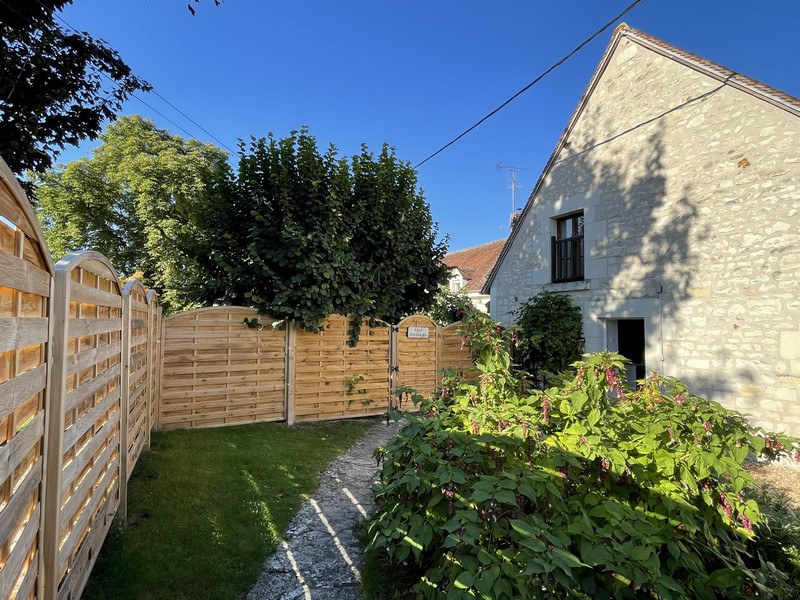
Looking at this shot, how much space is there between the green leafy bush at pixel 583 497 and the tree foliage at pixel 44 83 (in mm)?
6404

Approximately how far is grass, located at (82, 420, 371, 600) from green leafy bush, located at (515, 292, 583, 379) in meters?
4.75

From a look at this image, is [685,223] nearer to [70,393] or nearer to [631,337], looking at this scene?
[631,337]

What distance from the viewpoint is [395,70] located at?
8.95 meters

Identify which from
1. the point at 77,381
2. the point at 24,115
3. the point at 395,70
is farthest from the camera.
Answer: the point at 395,70

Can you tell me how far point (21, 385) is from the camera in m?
1.25

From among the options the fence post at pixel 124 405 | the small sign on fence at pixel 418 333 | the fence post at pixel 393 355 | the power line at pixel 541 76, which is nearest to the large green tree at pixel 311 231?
the fence post at pixel 393 355

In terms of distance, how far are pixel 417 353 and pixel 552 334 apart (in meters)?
2.94

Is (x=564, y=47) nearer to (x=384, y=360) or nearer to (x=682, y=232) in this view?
(x=682, y=232)

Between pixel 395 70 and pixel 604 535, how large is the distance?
9.66 meters

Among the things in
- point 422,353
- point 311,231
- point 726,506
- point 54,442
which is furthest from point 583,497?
point 422,353

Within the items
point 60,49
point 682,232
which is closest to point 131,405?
point 60,49

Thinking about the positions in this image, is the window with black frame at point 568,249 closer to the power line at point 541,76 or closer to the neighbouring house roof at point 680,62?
the neighbouring house roof at point 680,62

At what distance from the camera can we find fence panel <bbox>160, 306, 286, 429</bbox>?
6219 millimetres

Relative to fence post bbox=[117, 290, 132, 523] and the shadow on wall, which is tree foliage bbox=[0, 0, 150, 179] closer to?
fence post bbox=[117, 290, 132, 523]
